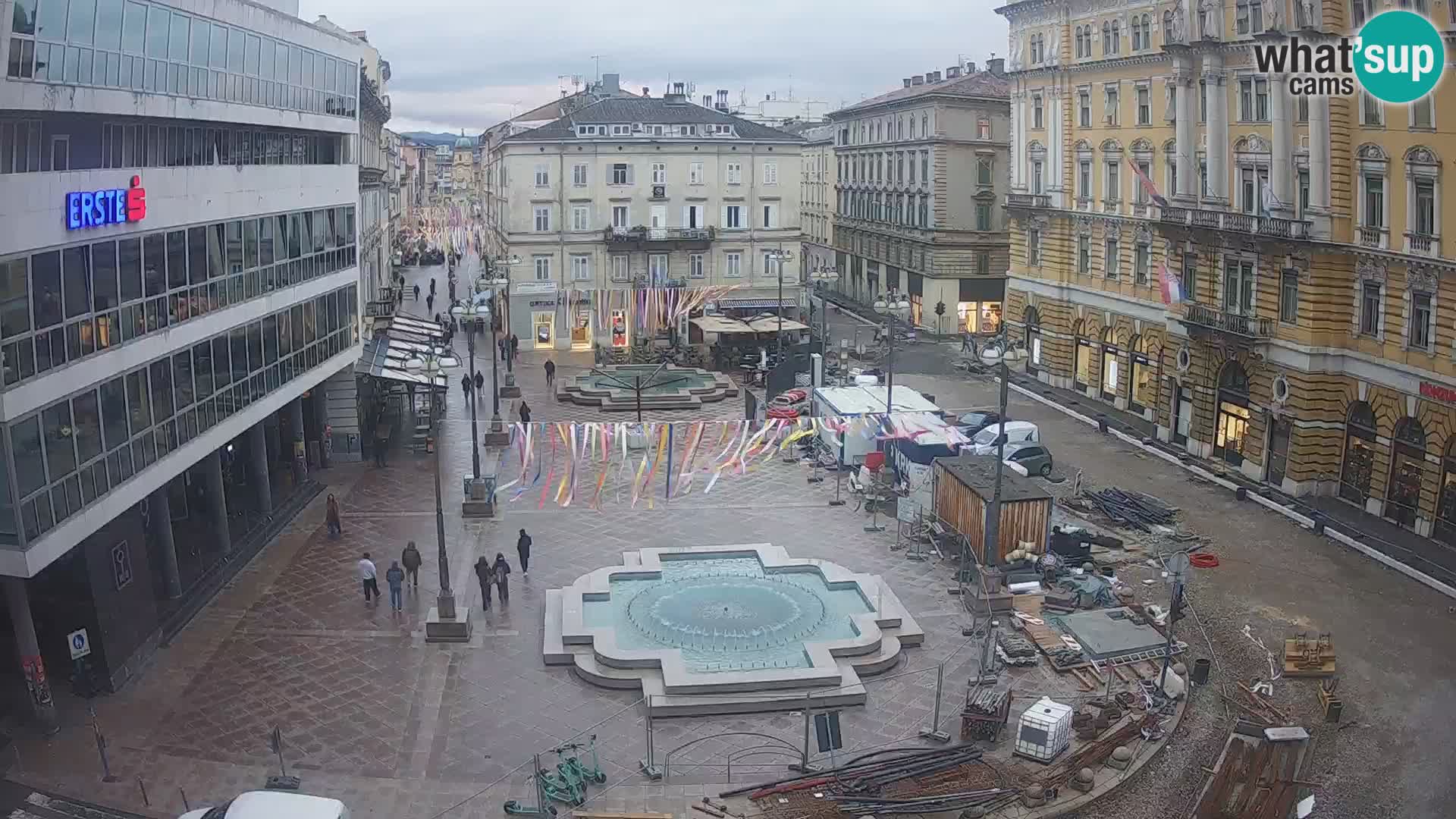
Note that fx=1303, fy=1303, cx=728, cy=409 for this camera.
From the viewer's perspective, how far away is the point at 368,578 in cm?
2898

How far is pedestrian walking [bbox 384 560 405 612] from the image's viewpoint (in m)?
28.3

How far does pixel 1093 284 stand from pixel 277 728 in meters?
40.5

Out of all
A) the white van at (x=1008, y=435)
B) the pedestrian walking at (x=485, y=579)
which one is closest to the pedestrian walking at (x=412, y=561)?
the pedestrian walking at (x=485, y=579)

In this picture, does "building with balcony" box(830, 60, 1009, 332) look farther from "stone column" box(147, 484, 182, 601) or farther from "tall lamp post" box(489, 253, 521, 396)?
"stone column" box(147, 484, 182, 601)

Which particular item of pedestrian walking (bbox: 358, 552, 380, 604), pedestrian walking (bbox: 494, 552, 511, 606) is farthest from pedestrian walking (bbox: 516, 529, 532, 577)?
pedestrian walking (bbox: 358, 552, 380, 604)

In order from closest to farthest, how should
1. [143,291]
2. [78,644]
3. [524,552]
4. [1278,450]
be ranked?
[78,644]
[143,291]
[524,552]
[1278,450]

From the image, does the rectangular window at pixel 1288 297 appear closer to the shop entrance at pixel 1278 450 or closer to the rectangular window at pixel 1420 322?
the shop entrance at pixel 1278 450

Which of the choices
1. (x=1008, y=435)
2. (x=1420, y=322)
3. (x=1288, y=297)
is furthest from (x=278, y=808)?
(x=1288, y=297)

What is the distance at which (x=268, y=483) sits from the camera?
3581cm

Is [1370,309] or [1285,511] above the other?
[1370,309]

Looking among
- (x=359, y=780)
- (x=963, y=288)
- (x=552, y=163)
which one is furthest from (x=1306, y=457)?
(x=552, y=163)

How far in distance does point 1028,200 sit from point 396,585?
126 ft

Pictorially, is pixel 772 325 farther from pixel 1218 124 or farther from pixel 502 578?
pixel 502 578

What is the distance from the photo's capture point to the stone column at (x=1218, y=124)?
4278cm
